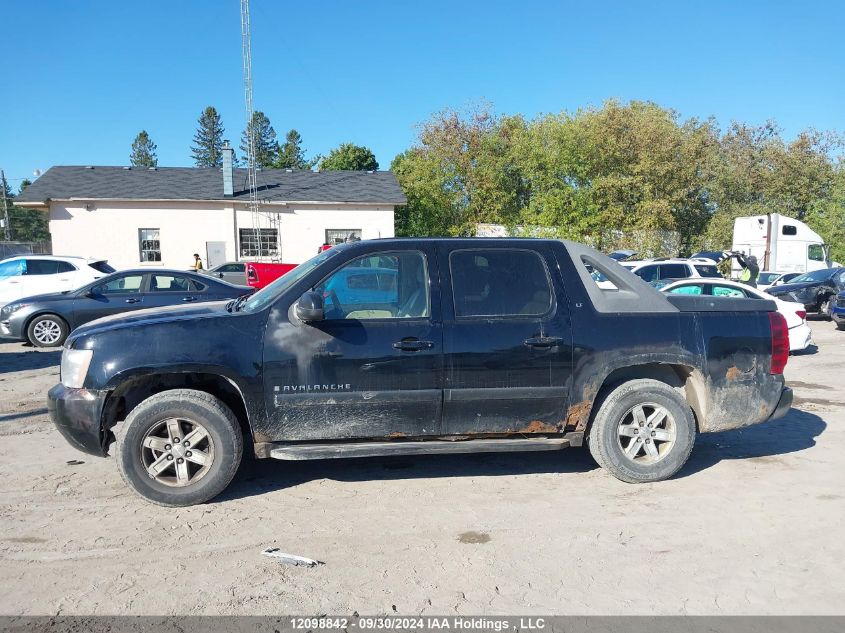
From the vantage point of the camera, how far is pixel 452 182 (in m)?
32.6

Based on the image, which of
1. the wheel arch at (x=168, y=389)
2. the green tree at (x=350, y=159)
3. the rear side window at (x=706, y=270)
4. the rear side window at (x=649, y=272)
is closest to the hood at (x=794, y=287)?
the rear side window at (x=706, y=270)

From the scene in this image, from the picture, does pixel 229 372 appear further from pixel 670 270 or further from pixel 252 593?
pixel 670 270

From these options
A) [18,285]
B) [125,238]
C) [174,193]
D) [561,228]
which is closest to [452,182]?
[561,228]

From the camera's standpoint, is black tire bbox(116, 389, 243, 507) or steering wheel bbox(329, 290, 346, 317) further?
steering wheel bbox(329, 290, 346, 317)

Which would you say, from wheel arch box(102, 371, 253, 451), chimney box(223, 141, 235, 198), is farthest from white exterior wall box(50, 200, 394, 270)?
wheel arch box(102, 371, 253, 451)

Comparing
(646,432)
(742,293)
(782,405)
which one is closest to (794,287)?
(742,293)

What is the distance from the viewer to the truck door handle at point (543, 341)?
4.71 metres

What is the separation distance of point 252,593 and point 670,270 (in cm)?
1511

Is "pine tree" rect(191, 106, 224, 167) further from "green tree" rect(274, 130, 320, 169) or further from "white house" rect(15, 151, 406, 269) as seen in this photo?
"white house" rect(15, 151, 406, 269)

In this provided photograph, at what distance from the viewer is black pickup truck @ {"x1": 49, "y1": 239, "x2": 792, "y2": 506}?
4.45 meters

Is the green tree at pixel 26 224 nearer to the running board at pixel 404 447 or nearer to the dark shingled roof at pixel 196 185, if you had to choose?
the dark shingled roof at pixel 196 185

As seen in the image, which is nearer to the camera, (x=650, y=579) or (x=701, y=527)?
(x=650, y=579)

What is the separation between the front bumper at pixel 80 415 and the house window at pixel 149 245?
23750mm

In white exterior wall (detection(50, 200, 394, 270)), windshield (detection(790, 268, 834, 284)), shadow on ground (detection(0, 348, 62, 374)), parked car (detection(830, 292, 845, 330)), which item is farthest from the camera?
white exterior wall (detection(50, 200, 394, 270))
